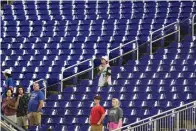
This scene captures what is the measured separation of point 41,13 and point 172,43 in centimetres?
567

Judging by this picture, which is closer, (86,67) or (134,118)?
(134,118)

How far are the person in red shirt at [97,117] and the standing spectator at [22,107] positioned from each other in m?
2.24

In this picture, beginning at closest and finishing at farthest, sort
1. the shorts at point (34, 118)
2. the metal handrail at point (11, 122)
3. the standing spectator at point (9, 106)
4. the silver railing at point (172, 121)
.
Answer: the silver railing at point (172, 121)
the metal handrail at point (11, 122)
the standing spectator at point (9, 106)
the shorts at point (34, 118)

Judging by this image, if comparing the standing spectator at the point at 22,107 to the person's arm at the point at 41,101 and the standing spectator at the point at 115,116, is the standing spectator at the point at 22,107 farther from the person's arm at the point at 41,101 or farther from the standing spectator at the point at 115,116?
the standing spectator at the point at 115,116

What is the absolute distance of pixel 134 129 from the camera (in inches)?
829

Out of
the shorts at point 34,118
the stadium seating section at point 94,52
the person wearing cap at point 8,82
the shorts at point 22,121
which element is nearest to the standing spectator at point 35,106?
the shorts at point 34,118

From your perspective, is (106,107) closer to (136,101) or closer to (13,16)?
(136,101)

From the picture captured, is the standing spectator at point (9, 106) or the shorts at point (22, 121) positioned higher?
the standing spectator at point (9, 106)

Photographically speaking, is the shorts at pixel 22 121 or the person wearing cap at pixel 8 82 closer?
the shorts at pixel 22 121

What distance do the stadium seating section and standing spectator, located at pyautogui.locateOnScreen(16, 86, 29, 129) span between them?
524 mm

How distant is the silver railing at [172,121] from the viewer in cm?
2084

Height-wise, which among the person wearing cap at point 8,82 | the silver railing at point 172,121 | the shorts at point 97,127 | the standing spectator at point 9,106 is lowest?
the shorts at point 97,127

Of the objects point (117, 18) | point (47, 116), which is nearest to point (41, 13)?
point (117, 18)

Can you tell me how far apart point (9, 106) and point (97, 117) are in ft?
8.77
